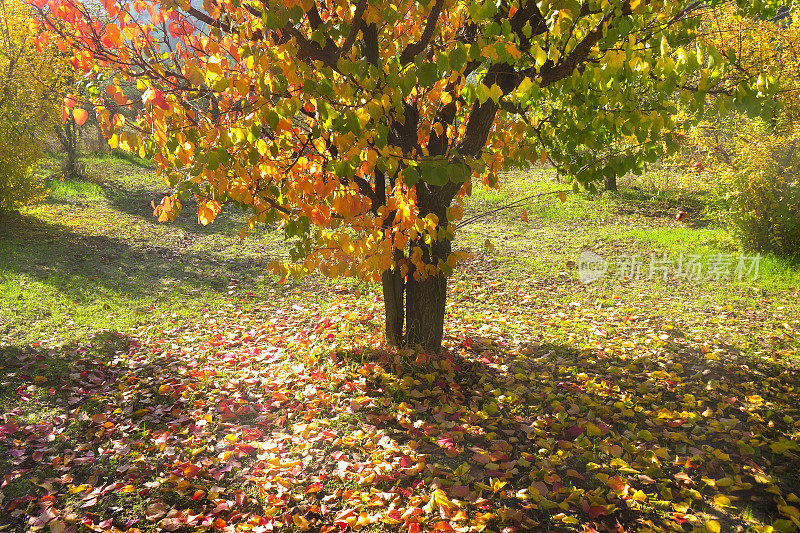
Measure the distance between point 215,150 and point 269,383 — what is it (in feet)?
7.54

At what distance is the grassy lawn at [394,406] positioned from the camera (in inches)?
107

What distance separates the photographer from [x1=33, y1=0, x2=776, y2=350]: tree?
100 inches

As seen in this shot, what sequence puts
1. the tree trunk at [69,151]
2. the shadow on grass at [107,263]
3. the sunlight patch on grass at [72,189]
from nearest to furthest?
the shadow on grass at [107,263]
the sunlight patch on grass at [72,189]
the tree trunk at [69,151]

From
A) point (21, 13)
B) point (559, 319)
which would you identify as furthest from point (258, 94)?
point (21, 13)

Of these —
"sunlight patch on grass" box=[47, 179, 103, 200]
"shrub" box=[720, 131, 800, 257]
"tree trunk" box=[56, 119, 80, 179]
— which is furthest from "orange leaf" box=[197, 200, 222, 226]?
"tree trunk" box=[56, 119, 80, 179]

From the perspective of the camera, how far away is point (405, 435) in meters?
3.39

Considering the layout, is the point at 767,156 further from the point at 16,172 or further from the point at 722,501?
the point at 16,172

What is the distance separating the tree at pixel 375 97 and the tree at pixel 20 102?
26.0ft

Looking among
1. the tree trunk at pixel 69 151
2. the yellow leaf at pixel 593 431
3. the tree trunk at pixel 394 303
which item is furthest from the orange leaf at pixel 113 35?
the tree trunk at pixel 69 151

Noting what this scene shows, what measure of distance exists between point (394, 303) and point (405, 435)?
133 centimetres

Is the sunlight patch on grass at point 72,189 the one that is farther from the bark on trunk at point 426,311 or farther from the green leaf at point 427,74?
the green leaf at point 427,74

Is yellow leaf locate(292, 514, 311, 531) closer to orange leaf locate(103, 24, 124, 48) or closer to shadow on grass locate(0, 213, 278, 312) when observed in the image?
orange leaf locate(103, 24, 124, 48)

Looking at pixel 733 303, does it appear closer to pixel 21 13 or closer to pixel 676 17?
pixel 676 17

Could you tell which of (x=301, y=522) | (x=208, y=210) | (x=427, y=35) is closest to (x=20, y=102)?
(x=208, y=210)
